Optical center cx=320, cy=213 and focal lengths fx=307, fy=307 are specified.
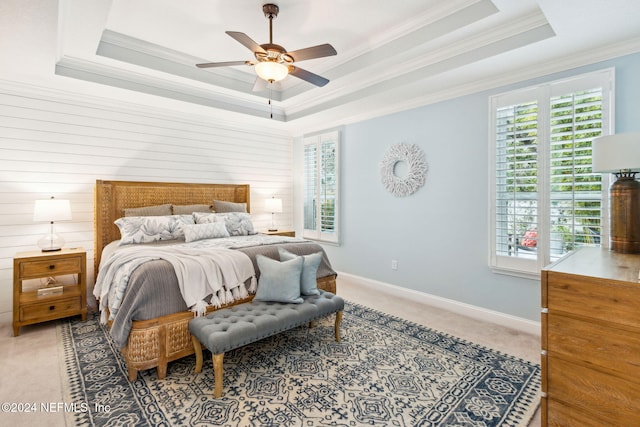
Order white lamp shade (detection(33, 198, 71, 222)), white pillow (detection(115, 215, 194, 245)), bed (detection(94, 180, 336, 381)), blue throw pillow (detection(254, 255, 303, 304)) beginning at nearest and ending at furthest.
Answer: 1. bed (detection(94, 180, 336, 381))
2. blue throw pillow (detection(254, 255, 303, 304))
3. white lamp shade (detection(33, 198, 71, 222))
4. white pillow (detection(115, 215, 194, 245))

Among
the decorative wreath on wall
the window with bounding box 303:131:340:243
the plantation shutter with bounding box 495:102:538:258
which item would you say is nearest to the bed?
the window with bounding box 303:131:340:243

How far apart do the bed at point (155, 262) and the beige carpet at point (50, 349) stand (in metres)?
0.51

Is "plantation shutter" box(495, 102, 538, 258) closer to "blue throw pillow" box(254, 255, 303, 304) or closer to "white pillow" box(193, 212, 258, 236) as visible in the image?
"blue throw pillow" box(254, 255, 303, 304)

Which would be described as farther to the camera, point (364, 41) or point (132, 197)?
point (132, 197)

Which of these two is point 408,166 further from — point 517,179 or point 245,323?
point 245,323

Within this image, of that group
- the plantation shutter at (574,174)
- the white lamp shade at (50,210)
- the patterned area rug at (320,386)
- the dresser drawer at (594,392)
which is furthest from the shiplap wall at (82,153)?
the dresser drawer at (594,392)

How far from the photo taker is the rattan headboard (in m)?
3.71

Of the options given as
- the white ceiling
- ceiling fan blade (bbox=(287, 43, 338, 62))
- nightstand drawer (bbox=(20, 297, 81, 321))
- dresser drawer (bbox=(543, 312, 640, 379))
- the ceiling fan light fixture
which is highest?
the white ceiling

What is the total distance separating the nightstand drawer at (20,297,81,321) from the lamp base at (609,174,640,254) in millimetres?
4738

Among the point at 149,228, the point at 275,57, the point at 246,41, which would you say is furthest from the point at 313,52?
the point at 149,228

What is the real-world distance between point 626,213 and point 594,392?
116 cm

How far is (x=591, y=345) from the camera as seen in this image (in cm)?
149

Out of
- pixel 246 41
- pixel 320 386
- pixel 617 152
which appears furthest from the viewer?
pixel 246 41

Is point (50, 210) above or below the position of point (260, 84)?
below
